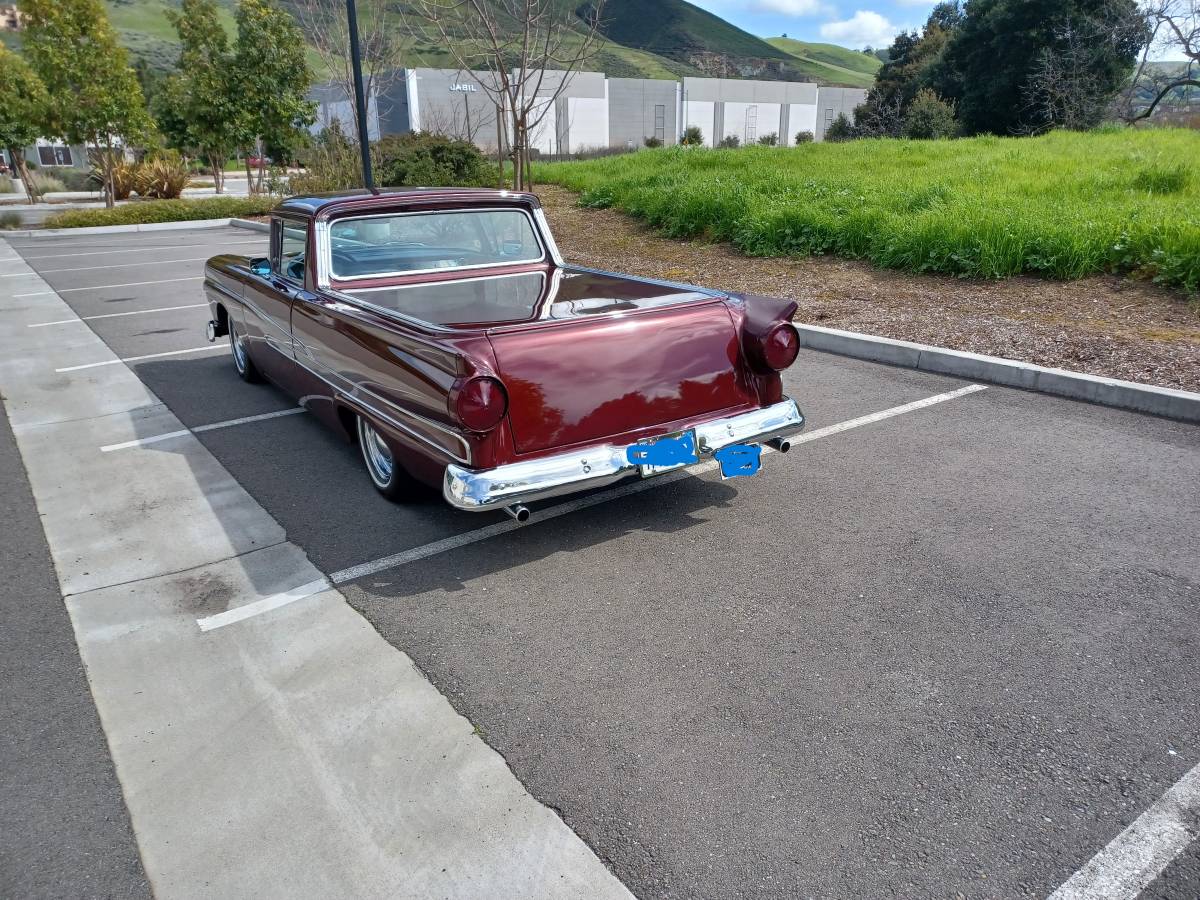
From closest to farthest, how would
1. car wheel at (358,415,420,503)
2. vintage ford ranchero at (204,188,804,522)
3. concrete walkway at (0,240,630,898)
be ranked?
concrete walkway at (0,240,630,898)
vintage ford ranchero at (204,188,804,522)
car wheel at (358,415,420,503)

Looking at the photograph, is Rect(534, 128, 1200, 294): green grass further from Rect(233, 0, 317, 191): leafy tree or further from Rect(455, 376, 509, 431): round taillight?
Rect(233, 0, 317, 191): leafy tree

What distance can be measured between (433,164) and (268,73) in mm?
8079

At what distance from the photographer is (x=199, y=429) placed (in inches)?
220

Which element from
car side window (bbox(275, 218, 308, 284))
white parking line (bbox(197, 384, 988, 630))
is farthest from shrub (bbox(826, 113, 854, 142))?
car side window (bbox(275, 218, 308, 284))

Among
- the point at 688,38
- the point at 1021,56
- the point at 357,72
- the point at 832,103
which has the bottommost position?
the point at 357,72

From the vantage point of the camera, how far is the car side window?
4832 millimetres

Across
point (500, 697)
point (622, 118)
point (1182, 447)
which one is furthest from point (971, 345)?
point (622, 118)

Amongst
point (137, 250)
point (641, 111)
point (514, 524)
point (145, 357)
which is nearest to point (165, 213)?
point (137, 250)

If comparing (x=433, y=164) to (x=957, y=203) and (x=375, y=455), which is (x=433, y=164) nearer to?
(x=957, y=203)

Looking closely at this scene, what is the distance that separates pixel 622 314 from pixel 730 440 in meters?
Answer: 0.75

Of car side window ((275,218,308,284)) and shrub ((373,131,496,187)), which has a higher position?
shrub ((373,131,496,187))

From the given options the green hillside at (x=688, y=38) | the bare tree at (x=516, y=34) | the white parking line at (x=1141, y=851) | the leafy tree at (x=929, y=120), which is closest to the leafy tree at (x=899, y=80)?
the leafy tree at (x=929, y=120)

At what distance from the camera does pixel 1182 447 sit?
483cm

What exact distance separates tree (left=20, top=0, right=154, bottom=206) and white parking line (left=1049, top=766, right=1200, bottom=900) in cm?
2623
